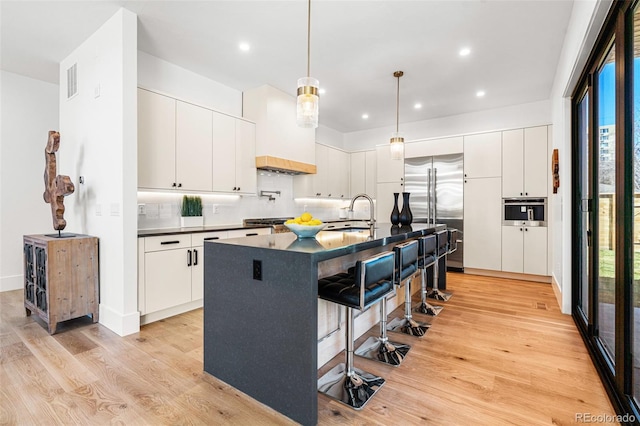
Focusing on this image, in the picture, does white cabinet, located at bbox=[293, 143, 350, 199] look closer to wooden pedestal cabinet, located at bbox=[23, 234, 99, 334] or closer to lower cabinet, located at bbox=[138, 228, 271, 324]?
lower cabinet, located at bbox=[138, 228, 271, 324]

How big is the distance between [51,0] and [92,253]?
7.49ft

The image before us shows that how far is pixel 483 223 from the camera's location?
5230mm

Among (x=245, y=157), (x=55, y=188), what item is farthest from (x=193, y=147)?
(x=55, y=188)

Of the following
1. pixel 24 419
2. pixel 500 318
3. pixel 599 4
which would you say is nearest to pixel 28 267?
pixel 24 419

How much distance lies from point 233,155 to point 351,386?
130 inches

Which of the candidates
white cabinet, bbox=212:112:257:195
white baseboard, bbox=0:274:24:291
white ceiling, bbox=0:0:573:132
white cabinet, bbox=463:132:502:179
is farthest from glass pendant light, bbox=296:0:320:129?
white baseboard, bbox=0:274:24:291

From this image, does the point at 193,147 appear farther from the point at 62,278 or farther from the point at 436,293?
the point at 436,293

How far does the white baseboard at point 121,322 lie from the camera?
110 inches

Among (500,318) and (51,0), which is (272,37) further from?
(500,318)

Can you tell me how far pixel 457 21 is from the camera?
299 centimetres

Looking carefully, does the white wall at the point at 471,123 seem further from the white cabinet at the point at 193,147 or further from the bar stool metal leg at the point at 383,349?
the bar stool metal leg at the point at 383,349

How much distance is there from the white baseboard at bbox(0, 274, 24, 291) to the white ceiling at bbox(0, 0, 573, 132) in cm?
282

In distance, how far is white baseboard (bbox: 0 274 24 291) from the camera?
165 inches

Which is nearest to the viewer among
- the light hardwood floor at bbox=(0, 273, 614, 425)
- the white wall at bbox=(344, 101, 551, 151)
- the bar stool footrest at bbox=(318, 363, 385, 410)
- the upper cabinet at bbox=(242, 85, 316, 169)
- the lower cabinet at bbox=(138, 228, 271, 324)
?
the light hardwood floor at bbox=(0, 273, 614, 425)
